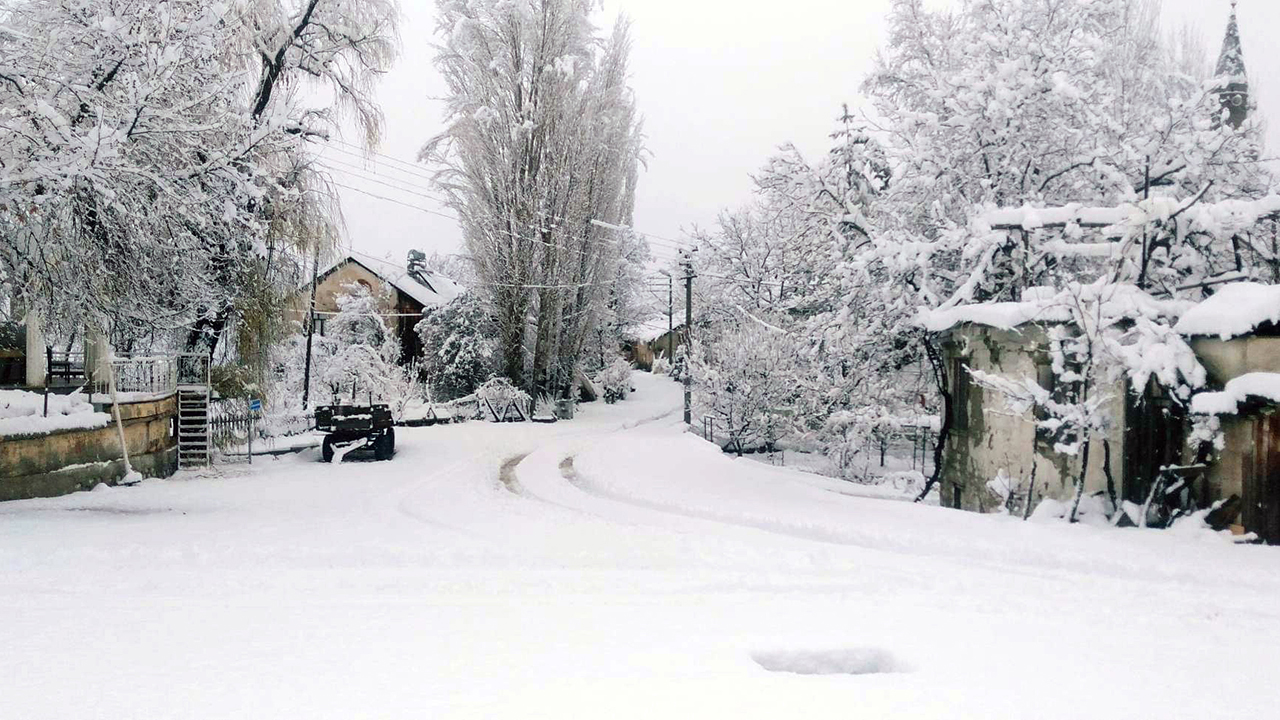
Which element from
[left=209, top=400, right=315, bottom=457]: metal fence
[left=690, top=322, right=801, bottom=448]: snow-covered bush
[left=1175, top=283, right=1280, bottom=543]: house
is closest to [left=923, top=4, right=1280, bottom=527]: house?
[left=1175, top=283, right=1280, bottom=543]: house

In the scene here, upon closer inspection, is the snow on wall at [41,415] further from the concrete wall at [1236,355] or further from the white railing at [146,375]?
the concrete wall at [1236,355]

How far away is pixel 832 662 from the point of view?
458 cm

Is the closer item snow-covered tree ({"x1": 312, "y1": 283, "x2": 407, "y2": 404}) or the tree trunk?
the tree trunk

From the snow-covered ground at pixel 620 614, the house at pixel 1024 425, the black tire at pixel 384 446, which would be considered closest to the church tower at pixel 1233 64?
the house at pixel 1024 425

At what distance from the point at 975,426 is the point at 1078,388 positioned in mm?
1924

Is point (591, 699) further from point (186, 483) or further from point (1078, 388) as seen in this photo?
point (186, 483)

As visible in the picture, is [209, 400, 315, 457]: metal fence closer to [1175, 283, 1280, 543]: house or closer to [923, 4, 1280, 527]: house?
[923, 4, 1280, 527]: house

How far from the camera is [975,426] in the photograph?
11156 millimetres

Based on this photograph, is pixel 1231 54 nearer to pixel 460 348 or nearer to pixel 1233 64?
pixel 1233 64

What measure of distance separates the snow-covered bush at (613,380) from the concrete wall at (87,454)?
2470 cm

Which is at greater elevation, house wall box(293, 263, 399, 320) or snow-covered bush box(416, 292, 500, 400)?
house wall box(293, 263, 399, 320)

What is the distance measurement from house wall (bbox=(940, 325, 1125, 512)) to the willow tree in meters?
19.2

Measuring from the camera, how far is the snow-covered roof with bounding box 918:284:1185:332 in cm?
889

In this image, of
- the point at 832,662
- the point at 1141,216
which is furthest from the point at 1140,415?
the point at 832,662
